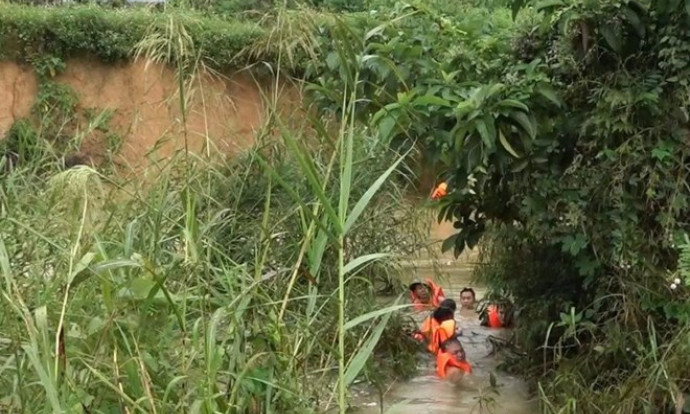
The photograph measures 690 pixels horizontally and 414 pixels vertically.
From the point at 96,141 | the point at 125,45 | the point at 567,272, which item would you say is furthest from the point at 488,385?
the point at 125,45

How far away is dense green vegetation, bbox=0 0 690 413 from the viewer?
303 centimetres

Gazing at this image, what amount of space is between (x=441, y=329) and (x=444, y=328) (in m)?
0.02

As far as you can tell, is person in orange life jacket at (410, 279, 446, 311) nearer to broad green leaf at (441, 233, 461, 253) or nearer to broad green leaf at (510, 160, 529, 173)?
broad green leaf at (441, 233, 461, 253)

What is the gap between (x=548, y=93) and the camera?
4.32 meters

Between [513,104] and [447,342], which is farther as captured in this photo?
[447,342]

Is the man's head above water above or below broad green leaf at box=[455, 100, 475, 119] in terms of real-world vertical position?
below

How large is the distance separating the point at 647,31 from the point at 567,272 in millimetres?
1332

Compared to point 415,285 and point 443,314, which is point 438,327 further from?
point 415,285

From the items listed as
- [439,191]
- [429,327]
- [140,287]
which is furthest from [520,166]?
[140,287]

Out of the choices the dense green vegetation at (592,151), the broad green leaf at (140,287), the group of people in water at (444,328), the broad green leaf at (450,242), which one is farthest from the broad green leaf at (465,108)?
the broad green leaf at (140,287)

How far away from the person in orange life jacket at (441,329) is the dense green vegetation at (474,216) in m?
0.38

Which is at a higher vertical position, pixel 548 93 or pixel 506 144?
pixel 548 93

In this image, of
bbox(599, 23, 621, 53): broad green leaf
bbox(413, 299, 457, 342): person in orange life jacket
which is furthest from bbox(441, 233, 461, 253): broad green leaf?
bbox(599, 23, 621, 53): broad green leaf

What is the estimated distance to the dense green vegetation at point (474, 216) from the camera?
9.94 ft
